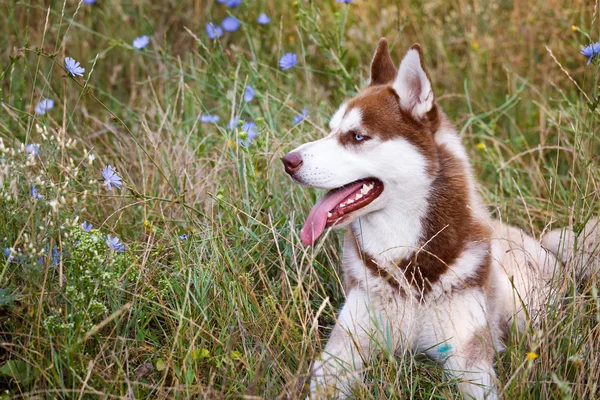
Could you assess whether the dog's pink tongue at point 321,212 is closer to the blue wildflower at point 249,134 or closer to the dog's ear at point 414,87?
the dog's ear at point 414,87

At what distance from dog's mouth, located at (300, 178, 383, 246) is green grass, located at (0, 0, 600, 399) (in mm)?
122

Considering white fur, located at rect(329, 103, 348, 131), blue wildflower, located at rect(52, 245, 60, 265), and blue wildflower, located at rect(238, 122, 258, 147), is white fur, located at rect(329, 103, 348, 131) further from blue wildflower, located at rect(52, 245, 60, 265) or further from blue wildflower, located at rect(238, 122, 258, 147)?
blue wildflower, located at rect(52, 245, 60, 265)

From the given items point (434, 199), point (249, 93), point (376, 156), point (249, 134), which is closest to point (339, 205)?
→ point (376, 156)

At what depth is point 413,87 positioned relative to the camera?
3264mm

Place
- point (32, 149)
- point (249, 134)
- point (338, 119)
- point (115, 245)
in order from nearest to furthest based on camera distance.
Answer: point (32, 149) < point (115, 245) < point (338, 119) < point (249, 134)

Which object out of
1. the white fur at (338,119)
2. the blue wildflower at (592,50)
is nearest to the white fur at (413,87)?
the white fur at (338,119)

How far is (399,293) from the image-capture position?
3.17 metres

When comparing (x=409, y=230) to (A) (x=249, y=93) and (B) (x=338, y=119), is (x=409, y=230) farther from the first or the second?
(A) (x=249, y=93)

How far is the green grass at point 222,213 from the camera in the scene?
9.23 ft

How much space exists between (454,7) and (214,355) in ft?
14.0

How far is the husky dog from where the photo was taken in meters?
3.12

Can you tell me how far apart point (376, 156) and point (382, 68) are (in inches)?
26.3

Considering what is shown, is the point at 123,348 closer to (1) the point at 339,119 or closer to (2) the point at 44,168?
(2) the point at 44,168

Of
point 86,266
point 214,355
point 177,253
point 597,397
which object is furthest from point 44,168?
point 597,397
